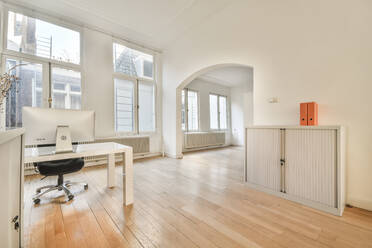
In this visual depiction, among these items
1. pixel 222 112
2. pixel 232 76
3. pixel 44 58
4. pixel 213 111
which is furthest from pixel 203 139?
pixel 44 58

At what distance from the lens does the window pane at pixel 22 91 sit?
10.2 ft

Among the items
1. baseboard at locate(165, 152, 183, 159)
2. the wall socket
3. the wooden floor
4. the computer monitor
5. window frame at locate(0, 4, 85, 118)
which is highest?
window frame at locate(0, 4, 85, 118)

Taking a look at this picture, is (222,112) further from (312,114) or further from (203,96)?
(312,114)

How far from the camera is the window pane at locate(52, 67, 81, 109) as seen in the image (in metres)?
3.62

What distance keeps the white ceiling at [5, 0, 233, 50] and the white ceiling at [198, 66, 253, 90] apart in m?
2.16

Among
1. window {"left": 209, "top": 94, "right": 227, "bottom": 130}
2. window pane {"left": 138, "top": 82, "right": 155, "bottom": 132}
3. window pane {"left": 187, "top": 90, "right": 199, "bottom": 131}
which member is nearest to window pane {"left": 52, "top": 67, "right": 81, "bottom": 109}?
window pane {"left": 138, "top": 82, "right": 155, "bottom": 132}

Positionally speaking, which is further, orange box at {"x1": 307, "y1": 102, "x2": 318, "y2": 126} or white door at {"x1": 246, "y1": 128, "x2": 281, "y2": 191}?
white door at {"x1": 246, "y1": 128, "x2": 281, "y2": 191}

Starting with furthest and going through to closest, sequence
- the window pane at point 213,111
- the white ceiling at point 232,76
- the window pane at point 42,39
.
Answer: the window pane at point 213,111
the white ceiling at point 232,76
the window pane at point 42,39

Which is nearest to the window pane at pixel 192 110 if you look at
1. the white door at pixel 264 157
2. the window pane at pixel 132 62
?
the window pane at pixel 132 62

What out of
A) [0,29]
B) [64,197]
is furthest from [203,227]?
[0,29]

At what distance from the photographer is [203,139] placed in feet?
21.4

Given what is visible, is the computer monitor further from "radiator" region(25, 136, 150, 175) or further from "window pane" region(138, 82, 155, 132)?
"window pane" region(138, 82, 155, 132)

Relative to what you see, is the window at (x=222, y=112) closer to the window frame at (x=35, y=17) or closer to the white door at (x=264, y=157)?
the white door at (x=264, y=157)

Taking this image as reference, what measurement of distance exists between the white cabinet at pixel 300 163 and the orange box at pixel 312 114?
16cm
